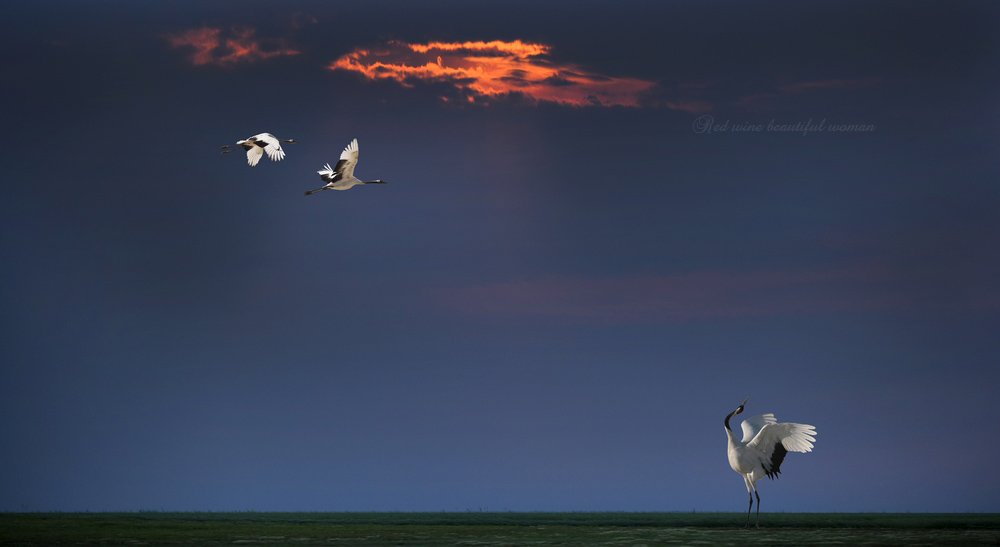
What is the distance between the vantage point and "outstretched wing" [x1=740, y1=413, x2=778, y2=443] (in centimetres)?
2671

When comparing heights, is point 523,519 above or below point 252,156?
below

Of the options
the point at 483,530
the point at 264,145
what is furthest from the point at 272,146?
the point at 483,530

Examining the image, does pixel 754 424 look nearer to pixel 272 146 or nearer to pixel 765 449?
pixel 765 449

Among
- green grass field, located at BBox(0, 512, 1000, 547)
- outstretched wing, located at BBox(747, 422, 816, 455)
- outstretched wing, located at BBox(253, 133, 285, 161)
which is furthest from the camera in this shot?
outstretched wing, located at BBox(253, 133, 285, 161)

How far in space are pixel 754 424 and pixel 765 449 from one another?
104 cm

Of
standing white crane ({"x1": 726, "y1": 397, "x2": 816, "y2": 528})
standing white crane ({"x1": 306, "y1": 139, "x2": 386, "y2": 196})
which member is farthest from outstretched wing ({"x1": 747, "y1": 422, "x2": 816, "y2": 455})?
standing white crane ({"x1": 306, "y1": 139, "x2": 386, "y2": 196})

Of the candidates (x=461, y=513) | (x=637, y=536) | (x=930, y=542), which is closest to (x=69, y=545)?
(x=637, y=536)

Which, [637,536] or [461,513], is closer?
[637,536]

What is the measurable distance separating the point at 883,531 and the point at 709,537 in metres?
6.07

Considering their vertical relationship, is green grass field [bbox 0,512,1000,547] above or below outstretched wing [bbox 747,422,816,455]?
below

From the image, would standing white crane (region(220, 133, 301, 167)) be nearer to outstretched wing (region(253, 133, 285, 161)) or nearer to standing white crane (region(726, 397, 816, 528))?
outstretched wing (region(253, 133, 285, 161))

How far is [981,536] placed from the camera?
70.2 feet

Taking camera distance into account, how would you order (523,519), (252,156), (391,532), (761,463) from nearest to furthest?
(391,532) → (761,463) → (252,156) → (523,519)

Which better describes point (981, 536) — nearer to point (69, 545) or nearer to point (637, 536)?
point (637, 536)
